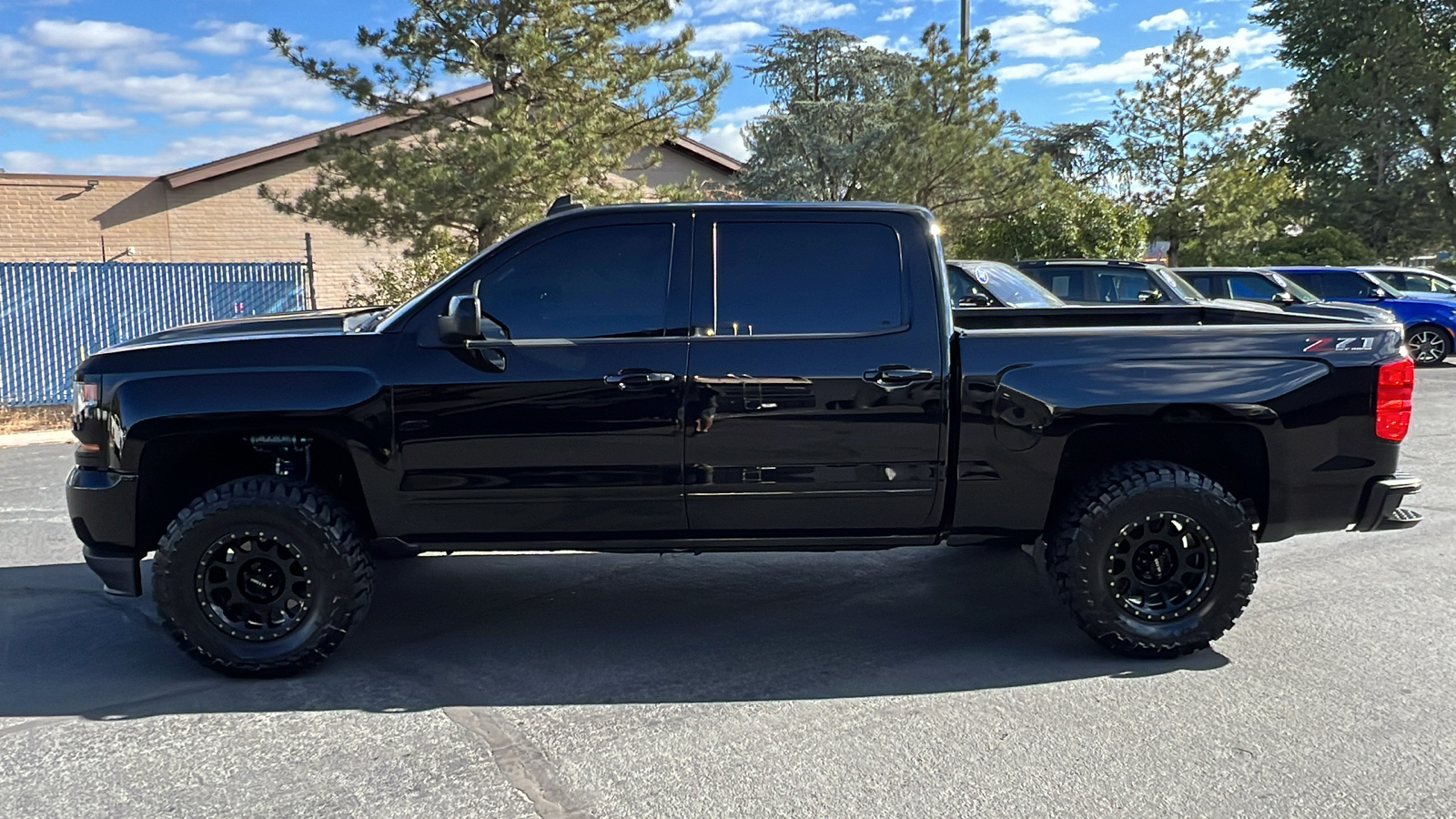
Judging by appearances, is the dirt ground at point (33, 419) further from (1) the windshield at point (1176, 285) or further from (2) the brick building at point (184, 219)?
(1) the windshield at point (1176, 285)

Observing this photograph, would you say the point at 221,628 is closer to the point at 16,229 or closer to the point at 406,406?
the point at 406,406

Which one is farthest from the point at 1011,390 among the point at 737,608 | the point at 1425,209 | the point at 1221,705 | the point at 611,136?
the point at 1425,209

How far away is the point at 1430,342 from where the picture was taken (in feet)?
56.0

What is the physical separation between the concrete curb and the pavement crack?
9.51 meters

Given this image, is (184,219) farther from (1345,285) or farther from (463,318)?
(1345,285)

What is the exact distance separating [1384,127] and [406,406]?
33634mm

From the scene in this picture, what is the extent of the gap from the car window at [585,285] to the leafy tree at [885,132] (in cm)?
1459

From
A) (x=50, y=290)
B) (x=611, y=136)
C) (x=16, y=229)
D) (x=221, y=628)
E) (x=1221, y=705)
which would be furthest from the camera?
(x=16, y=229)

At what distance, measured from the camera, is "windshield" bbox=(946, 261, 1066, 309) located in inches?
383

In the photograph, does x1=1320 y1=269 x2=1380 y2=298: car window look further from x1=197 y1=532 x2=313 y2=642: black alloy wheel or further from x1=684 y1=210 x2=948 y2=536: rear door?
x1=197 y1=532 x2=313 y2=642: black alloy wheel

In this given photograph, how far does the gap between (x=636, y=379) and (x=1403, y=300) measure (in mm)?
16433

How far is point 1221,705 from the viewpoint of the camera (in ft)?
13.4

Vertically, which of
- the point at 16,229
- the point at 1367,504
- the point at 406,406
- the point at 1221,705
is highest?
the point at 16,229

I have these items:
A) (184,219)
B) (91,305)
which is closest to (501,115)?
(91,305)
